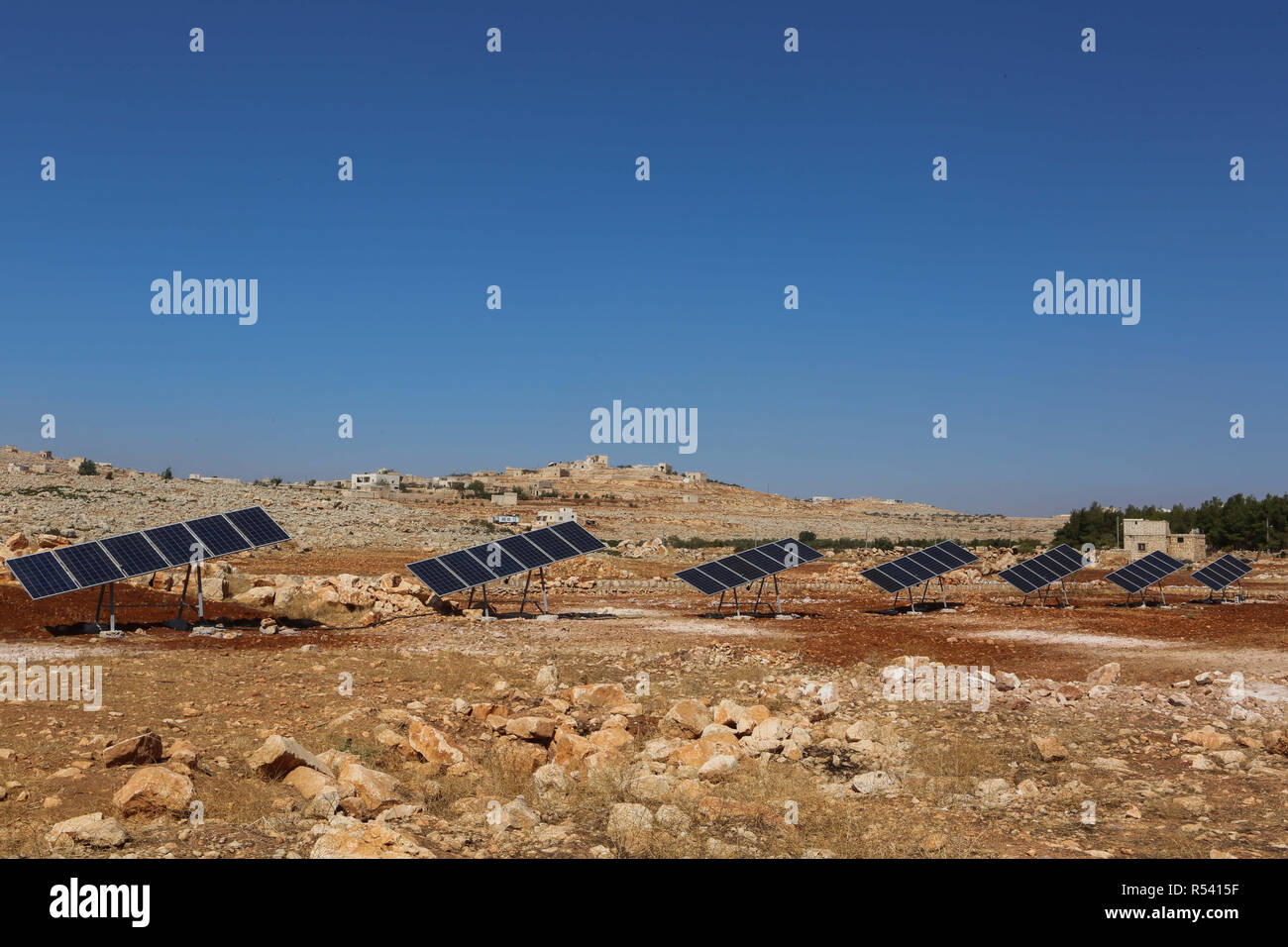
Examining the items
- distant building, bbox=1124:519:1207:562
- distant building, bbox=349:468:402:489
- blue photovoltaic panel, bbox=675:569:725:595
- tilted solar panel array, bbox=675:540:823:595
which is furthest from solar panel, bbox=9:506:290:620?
distant building, bbox=349:468:402:489

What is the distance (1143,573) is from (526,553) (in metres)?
21.9

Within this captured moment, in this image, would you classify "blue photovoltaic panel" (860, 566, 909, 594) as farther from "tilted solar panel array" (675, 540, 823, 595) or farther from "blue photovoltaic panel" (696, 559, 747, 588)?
"blue photovoltaic panel" (696, 559, 747, 588)

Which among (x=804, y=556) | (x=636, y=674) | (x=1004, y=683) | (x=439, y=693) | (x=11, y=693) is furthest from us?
Answer: (x=804, y=556)

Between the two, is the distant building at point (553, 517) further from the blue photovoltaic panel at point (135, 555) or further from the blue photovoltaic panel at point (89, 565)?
the blue photovoltaic panel at point (89, 565)

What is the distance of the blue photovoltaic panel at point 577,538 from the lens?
25.3m

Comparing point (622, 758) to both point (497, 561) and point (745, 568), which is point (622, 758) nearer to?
point (497, 561)

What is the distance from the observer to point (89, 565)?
18.9 metres

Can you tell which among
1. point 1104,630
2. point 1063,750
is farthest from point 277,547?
point 1063,750

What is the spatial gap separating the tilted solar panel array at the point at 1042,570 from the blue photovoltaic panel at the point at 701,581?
34.5 ft

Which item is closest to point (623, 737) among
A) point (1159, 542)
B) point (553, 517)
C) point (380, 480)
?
point (1159, 542)

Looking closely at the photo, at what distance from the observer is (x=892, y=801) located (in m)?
9.67

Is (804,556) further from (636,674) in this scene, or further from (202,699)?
(202,699)

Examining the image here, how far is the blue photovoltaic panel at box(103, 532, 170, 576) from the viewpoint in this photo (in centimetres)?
1909

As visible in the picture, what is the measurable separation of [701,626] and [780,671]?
6.16m
